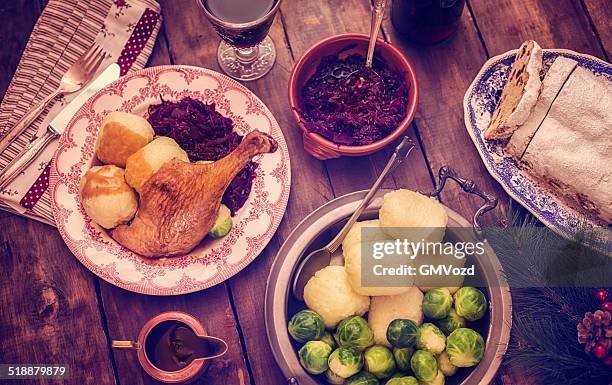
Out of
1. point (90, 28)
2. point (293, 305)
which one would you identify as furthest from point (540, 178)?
point (90, 28)

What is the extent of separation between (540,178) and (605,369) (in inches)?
24.4

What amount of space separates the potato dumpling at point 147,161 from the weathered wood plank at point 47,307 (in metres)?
0.40

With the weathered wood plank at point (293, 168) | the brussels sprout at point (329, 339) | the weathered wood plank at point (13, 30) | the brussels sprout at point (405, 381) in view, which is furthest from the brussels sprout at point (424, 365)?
the weathered wood plank at point (13, 30)

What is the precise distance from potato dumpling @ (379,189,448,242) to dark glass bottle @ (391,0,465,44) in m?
0.59

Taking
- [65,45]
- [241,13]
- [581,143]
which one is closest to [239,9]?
[241,13]

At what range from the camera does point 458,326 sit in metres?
1.73

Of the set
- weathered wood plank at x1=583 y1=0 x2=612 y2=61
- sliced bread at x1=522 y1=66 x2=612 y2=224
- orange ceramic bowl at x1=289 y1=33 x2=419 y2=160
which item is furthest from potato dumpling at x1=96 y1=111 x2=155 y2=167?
weathered wood plank at x1=583 y1=0 x2=612 y2=61

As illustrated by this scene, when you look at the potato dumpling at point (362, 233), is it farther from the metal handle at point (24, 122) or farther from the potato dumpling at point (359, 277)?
the metal handle at point (24, 122)

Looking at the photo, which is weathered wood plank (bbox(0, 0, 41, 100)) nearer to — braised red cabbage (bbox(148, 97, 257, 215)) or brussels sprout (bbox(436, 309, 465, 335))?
braised red cabbage (bbox(148, 97, 257, 215))

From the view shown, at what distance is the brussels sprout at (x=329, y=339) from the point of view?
1704 millimetres

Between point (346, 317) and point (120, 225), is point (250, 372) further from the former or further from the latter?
point (120, 225)

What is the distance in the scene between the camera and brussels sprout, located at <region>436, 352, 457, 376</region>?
1703 millimetres

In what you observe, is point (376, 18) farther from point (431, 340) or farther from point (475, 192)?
point (431, 340)

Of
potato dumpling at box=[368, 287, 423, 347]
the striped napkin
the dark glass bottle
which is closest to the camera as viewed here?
potato dumpling at box=[368, 287, 423, 347]
